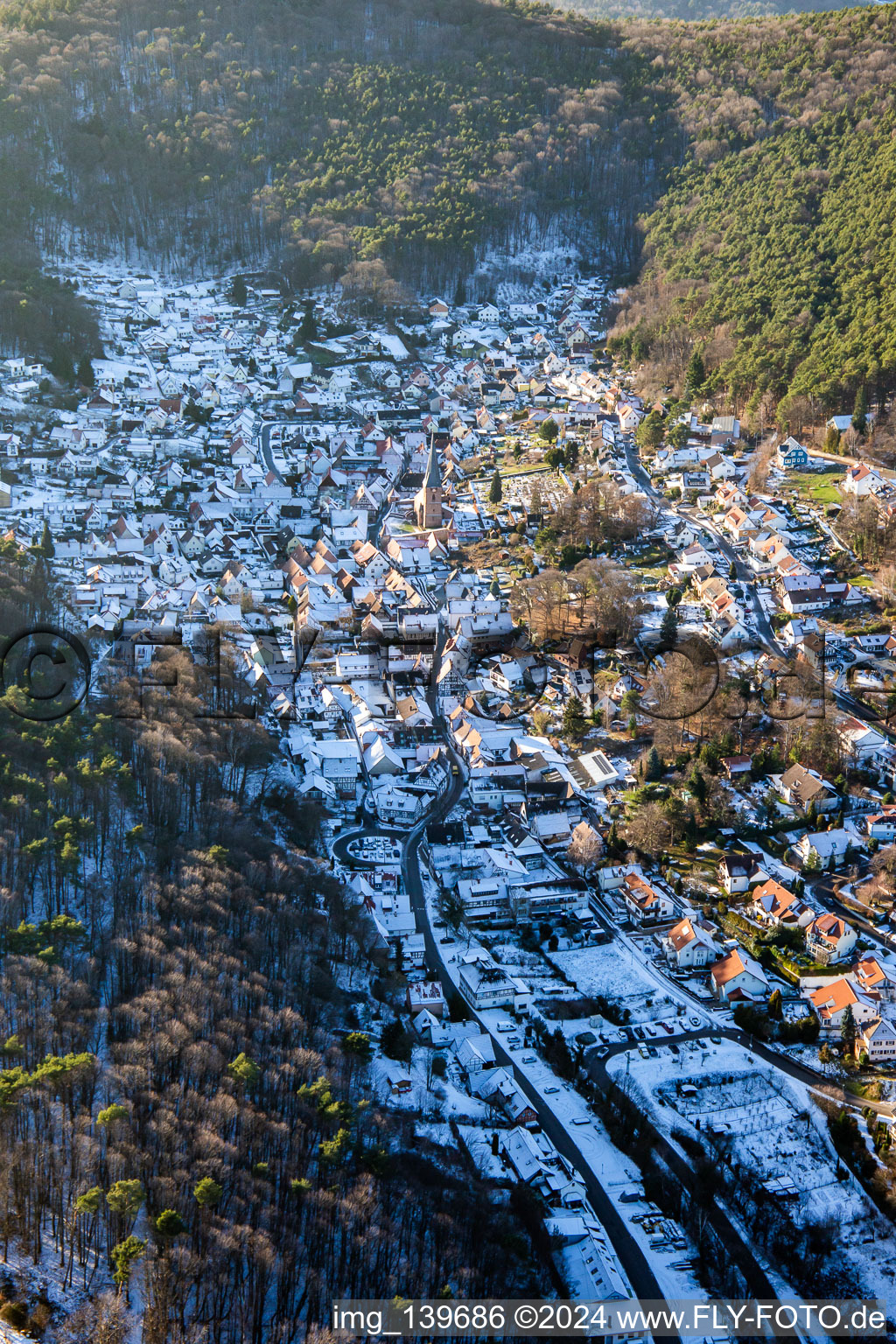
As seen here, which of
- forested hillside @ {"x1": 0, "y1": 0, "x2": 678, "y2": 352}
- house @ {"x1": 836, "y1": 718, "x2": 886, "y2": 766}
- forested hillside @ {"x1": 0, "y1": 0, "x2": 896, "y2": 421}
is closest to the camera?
house @ {"x1": 836, "y1": 718, "x2": 886, "y2": 766}

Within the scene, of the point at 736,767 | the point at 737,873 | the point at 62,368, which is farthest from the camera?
the point at 62,368

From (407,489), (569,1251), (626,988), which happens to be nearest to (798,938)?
(626,988)

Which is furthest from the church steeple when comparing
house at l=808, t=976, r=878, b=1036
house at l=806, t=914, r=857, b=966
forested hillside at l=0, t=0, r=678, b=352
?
house at l=808, t=976, r=878, b=1036

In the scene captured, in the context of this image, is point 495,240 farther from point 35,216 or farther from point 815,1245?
point 815,1245

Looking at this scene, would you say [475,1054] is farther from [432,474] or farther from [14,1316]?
[432,474]

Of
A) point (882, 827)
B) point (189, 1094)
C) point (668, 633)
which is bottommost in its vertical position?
point (882, 827)

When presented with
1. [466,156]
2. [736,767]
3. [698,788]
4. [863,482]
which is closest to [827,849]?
[698,788]

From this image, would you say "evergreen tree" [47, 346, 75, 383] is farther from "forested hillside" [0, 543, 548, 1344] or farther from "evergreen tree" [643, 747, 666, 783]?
"evergreen tree" [643, 747, 666, 783]
